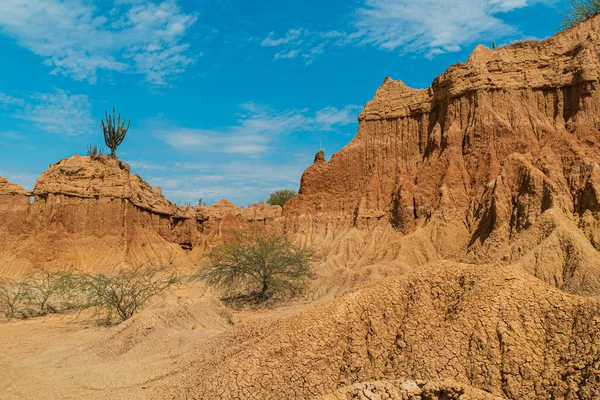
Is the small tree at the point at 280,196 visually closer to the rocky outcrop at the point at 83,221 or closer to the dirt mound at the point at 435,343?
the rocky outcrop at the point at 83,221

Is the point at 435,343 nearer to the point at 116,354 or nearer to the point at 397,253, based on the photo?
the point at 116,354

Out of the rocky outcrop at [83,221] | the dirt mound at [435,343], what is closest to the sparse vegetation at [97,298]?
the dirt mound at [435,343]

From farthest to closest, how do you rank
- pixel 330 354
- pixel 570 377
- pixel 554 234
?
pixel 554 234, pixel 330 354, pixel 570 377

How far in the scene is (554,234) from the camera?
18.0 metres

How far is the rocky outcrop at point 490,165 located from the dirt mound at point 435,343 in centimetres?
1220

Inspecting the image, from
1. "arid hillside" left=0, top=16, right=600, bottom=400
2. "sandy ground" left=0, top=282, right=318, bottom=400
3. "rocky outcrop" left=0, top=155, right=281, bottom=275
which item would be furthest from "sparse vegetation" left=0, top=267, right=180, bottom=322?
"rocky outcrop" left=0, top=155, right=281, bottom=275

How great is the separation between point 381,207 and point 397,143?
4.41 meters

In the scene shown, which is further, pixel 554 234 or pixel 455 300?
pixel 554 234

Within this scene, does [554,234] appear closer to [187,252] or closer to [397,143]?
[397,143]

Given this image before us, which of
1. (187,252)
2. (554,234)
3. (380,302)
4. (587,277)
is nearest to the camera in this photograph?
(380,302)

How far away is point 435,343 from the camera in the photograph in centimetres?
530

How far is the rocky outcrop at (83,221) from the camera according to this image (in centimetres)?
2994

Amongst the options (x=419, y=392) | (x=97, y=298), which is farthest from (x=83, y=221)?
(x=419, y=392)

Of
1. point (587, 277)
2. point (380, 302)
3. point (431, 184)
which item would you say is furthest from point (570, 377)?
point (431, 184)
